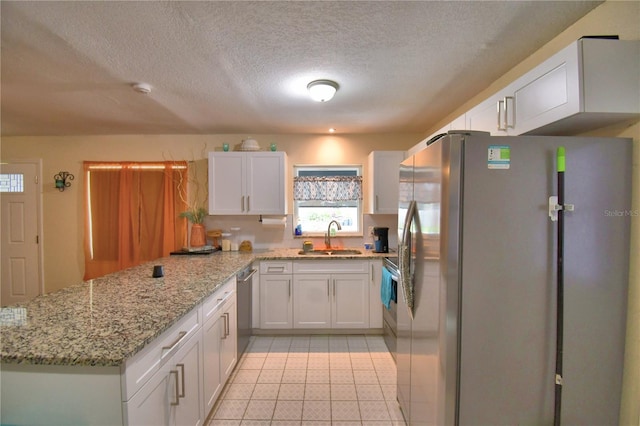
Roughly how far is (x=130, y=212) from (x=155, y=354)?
9.44 feet

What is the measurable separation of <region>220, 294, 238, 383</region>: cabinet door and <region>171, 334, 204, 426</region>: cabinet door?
0.38 metres

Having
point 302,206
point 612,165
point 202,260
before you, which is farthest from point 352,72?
point 202,260

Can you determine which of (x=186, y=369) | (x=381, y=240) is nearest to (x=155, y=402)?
(x=186, y=369)

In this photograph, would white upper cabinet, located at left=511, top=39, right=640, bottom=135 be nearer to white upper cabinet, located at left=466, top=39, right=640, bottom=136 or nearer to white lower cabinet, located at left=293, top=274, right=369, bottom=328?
white upper cabinet, located at left=466, top=39, right=640, bottom=136

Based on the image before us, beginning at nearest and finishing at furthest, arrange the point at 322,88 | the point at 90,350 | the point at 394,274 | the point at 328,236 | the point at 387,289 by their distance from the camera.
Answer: the point at 90,350 → the point at 322,88 → the point at 394,274 → the point at 387,289 → the point at 328,236

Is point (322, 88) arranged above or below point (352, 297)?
above

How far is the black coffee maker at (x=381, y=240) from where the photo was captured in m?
3.29

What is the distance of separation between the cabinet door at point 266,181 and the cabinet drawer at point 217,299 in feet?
3.86

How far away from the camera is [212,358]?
5.88 ft

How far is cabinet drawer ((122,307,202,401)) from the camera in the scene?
1.01m

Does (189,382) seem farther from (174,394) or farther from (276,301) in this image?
(276,301)

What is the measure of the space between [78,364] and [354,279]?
2.40 metres

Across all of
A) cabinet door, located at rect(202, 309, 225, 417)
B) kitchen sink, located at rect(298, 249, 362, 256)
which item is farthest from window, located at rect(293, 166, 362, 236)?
cabinet door, located at rect(202, 309, 225, 417)

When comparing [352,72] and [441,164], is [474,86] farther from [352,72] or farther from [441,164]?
[441,164]
